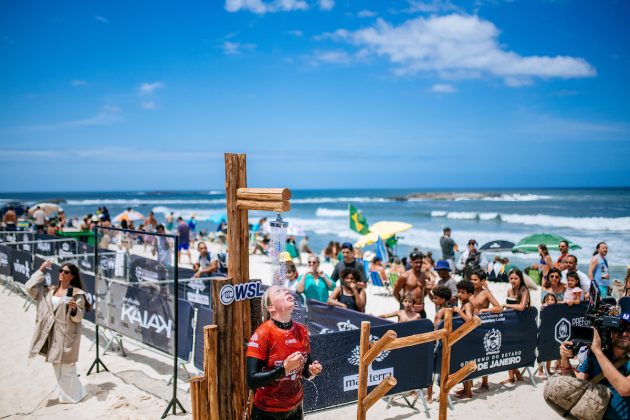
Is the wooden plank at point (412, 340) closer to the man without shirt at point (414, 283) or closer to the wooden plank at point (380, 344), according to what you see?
the wooden plank at point (380, 344)

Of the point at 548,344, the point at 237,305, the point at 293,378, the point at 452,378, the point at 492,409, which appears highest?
the point at 237,305

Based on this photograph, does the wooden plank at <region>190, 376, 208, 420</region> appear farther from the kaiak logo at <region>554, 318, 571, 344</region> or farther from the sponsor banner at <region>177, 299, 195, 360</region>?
the kaiak logo at <region>554, 318, 571, 344</region>

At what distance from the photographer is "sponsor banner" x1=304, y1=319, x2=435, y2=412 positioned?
16.0 ft

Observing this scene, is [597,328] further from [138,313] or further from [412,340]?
[138,313]

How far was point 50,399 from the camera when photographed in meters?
5.89

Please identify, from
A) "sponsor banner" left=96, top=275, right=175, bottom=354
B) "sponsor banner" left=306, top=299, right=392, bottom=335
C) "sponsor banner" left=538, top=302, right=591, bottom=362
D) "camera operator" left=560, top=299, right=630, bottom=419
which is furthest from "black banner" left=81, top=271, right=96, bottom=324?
"camera operator" left=560, top=299, right=630, bottom=419

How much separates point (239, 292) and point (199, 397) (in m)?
0.84

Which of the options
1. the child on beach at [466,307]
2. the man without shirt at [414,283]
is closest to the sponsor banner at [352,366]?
the child on beach at [466,307]

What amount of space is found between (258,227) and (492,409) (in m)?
21.4

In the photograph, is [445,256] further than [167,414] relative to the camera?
Yes

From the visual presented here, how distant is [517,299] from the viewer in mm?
6445

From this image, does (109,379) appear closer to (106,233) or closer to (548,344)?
(548,344)

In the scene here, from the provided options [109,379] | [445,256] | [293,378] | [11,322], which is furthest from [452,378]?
[445,256]

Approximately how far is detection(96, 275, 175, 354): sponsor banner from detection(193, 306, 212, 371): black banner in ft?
1.25
